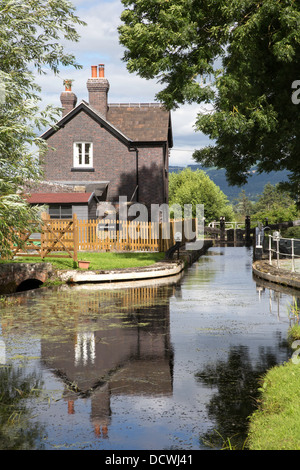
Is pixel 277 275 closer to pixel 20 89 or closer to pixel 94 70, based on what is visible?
pixel 20 89

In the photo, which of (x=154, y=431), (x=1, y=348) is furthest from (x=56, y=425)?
(x=1, y=348)

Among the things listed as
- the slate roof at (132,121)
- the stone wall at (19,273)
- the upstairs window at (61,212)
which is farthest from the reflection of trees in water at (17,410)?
the slate roof at (132,121)

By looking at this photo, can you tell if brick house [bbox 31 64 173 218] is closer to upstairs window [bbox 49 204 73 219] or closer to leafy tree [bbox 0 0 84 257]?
upstairs window [bbox 49 204 73 219]

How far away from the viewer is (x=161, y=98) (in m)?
22.3

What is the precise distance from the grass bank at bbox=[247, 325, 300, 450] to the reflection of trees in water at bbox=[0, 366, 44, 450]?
82.6 inches

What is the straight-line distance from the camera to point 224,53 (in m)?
22.4

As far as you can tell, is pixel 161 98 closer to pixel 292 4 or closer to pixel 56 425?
pixel 292 4

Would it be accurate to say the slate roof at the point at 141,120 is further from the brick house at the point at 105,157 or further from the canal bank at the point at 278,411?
the canal bank at the point at 278,411

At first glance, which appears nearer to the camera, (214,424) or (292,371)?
(214,424)

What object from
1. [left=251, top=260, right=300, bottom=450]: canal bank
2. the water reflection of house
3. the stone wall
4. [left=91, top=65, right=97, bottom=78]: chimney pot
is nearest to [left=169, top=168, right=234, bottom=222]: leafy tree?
[left=91, top=65, right=97, bottom=78]: chimney pot

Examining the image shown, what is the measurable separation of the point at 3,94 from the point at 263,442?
10193 millimetres

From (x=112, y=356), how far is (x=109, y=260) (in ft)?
47.5

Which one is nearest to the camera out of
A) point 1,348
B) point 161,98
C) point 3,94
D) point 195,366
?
point 195,366

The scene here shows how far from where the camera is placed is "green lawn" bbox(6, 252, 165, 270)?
66.4ft
